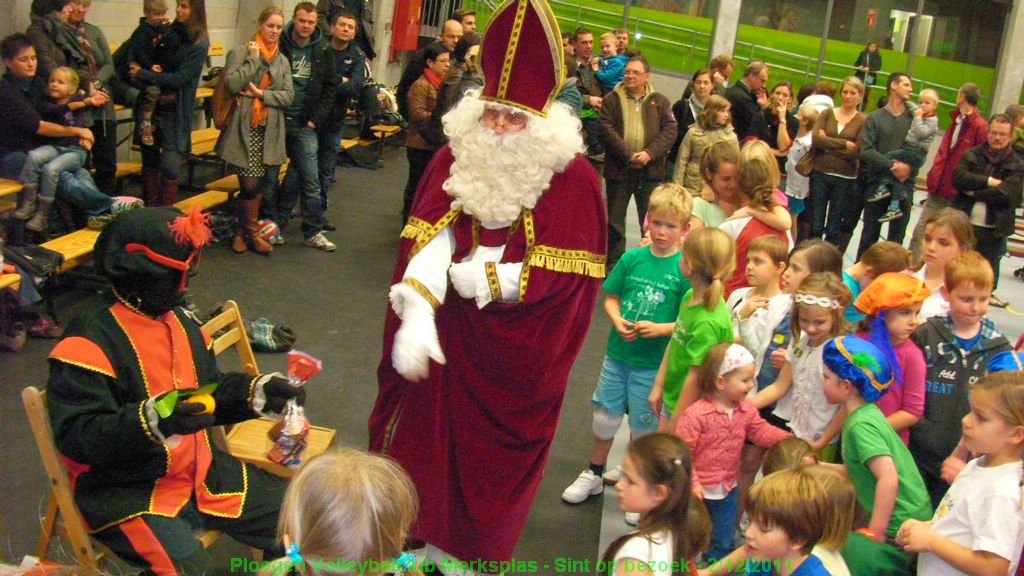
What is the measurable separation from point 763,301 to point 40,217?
4153mm

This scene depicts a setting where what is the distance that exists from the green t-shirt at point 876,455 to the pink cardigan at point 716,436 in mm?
361

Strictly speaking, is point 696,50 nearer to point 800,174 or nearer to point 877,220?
point 800,174

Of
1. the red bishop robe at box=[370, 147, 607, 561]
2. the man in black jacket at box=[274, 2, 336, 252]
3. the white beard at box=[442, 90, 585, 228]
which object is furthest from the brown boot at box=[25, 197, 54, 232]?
the white beard at box=[442, 90, 585, 228]

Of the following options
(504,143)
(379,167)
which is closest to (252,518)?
(504,143)

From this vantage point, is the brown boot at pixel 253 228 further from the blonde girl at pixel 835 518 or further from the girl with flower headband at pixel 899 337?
the blonde girl at pixel 835 518

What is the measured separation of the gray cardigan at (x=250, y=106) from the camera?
22.9ft

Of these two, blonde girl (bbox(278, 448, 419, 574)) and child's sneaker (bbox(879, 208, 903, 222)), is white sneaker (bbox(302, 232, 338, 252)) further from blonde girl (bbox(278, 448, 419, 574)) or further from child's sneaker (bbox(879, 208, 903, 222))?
blonde girl (bbox(278, 448, 419, 574))

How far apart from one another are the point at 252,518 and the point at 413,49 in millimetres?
12369

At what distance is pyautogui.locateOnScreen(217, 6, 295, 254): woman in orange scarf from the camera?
7.03 metres

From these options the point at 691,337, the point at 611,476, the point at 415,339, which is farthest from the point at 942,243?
the point at 415,339

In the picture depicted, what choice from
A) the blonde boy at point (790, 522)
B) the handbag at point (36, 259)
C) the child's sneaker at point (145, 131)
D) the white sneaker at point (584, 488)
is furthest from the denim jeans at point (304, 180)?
the blonde boy at point (790, 522)

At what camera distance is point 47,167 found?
5852mm

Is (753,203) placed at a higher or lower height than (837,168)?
lower

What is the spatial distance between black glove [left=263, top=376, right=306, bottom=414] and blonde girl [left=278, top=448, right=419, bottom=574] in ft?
2.38
